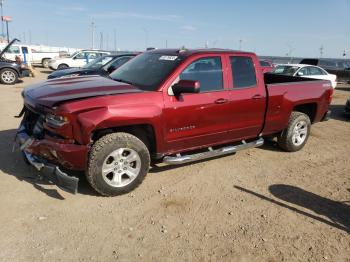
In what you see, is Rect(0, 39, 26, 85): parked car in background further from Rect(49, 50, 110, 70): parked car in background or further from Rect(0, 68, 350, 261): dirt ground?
Rect(0, 68, 350, 261): dirt ground

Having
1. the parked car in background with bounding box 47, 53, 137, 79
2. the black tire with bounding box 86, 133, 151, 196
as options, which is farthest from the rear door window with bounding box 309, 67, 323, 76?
the black tire with bounding box 86, 133, 151, 196

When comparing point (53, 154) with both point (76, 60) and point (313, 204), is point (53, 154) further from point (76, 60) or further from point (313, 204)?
point (76, 60)

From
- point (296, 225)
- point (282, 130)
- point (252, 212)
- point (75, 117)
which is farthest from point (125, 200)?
point (282, 130)

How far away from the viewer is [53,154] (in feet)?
13.7

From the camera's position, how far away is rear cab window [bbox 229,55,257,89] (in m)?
5.43

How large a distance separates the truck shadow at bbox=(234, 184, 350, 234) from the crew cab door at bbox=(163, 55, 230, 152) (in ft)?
3.02

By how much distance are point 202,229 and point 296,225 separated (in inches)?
43.8

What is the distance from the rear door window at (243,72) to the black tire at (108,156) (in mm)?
1890

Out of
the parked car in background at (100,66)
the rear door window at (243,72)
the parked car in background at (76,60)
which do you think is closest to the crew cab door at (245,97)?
the rear door window at (243,72)

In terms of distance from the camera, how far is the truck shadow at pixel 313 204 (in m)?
4.21


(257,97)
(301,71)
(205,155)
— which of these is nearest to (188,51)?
(257,97)

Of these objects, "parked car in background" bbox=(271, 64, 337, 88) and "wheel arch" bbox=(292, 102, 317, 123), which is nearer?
"wheel arch" bbox=(292, 102, 317, 123)

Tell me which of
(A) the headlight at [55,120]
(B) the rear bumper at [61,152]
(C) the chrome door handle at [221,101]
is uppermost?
(C) the chrome door handle at [221,101]

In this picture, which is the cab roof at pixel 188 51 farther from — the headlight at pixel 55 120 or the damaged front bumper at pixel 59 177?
the damaged front bumper at pixel 59 177
